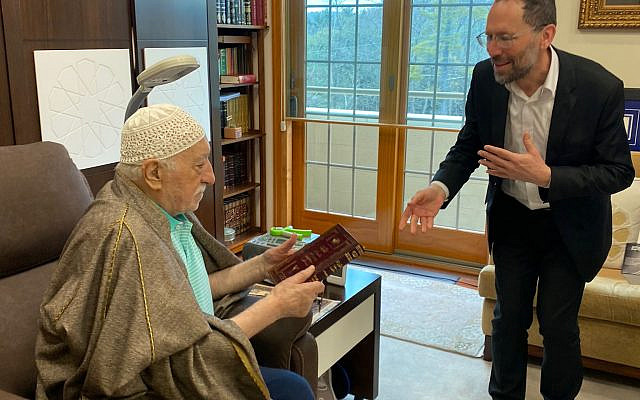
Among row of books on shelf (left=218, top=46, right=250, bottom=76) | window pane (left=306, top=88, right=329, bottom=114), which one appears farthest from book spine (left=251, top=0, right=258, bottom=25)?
window pane (left=306, top=88, right=329, bottom=114)

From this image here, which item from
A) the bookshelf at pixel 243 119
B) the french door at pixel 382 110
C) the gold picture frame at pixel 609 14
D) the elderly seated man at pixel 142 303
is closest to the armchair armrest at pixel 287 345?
the elderly seated man at pixel 142 303

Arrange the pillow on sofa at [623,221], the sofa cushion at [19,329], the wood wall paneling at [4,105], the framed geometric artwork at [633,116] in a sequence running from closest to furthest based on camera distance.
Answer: the sofa cushion at [19,329], the wood wall paneling at [4,105], the pillow on sofa at [623,221], the framed geometric artwork at [633,116]

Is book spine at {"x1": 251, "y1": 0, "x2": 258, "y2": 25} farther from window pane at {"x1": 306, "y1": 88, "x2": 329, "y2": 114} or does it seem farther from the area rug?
the area rug

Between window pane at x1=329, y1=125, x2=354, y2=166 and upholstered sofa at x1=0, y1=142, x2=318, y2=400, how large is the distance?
2455 millimetres

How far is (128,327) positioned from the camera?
1193 millimetres

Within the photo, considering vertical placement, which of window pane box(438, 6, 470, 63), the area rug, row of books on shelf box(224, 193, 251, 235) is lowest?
the area rug

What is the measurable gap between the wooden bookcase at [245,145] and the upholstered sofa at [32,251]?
86.5 inches

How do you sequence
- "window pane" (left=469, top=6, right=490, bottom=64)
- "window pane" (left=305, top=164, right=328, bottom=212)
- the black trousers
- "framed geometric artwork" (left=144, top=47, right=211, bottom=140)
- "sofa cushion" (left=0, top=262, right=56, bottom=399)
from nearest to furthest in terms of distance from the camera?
"sofa cushion" (left=0, top=262, right=56, bottom=399) < the black trousers < "framed geometric artwork" (left=144, top=47, right=211, bottom=140) < "window pane" (left=469, top=6, right=490, bottom=64) < "window pane" (left=305, top=164, right=328, bottom=212)

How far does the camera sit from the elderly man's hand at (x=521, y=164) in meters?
1.67

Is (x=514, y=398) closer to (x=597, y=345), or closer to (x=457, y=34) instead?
(x=597, y=345)

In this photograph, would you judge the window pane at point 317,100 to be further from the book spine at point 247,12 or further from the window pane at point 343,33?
the book spine at point 247,12

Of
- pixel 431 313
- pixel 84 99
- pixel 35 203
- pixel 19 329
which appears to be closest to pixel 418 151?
pixel 431 313

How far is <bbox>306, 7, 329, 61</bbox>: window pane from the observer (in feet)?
12.9

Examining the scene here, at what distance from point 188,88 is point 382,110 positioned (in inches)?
49.0
